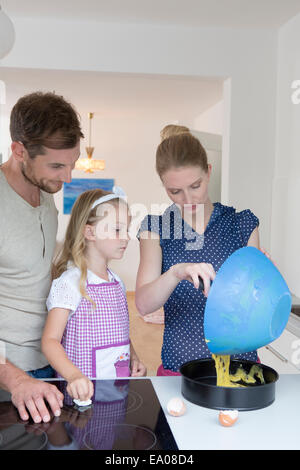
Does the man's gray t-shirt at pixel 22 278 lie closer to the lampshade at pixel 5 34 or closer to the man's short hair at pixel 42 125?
the man's short hair at pixel 42 125

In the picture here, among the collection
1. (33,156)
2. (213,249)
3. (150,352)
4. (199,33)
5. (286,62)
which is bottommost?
(150,352)

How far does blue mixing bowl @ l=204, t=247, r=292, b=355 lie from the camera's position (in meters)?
0.89

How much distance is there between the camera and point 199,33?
9.89 feet

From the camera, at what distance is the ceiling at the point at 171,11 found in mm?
2662

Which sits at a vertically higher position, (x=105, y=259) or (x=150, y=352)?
(x=105, y=259)

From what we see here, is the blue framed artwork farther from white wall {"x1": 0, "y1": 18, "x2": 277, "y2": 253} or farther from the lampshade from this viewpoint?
the lampshade

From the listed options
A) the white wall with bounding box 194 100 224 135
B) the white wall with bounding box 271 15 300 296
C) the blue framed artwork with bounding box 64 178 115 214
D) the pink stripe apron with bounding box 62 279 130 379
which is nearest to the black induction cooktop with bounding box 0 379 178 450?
the pink stripe apron with bounding box 62 279 130 379

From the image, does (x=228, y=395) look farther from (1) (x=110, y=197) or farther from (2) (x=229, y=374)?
(1) (x=110, y=197)

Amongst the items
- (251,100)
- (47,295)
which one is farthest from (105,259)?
(251,100)

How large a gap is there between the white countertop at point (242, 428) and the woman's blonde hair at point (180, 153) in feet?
1.91

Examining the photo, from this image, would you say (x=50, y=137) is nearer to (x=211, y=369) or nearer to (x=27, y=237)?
(x=27, y=237)

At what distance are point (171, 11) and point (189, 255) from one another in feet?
6.28

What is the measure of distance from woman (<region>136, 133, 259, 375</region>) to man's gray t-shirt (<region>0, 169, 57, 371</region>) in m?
0.27
